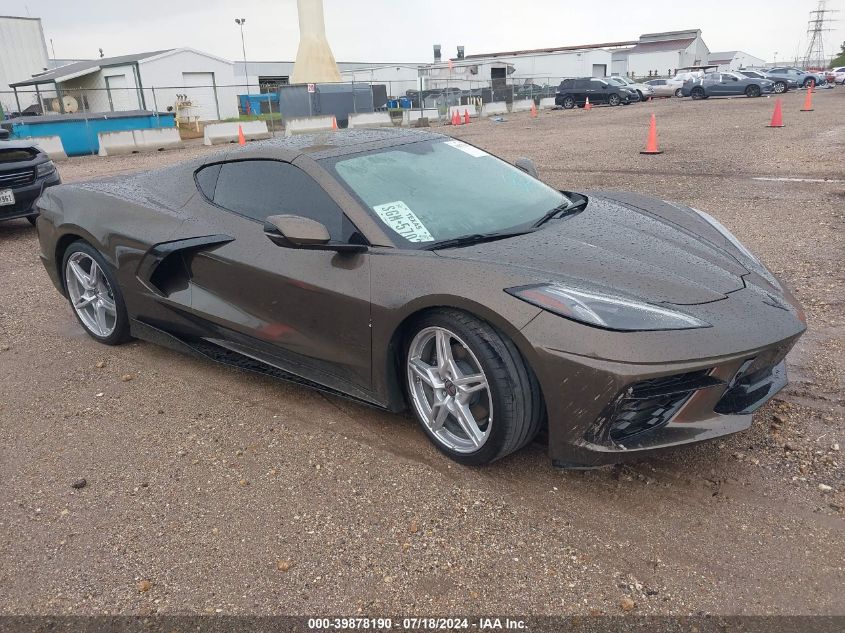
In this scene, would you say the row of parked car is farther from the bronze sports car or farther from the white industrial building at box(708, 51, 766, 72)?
the white industrial building at box(708, 51, 766, 72)

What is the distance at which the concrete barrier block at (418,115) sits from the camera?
30641 millimetres

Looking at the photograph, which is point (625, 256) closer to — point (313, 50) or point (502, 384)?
point (502, 384)

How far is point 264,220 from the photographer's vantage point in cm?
356

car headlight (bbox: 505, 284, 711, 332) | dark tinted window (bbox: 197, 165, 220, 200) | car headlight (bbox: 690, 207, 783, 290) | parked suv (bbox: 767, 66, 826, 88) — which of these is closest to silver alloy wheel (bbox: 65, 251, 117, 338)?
dark tinted window (bbox: 197, 165, 220, 200)

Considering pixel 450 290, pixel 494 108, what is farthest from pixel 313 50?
pixel 450 290

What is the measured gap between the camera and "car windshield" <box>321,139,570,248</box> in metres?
3.26

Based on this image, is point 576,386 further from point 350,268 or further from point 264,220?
point 264,220

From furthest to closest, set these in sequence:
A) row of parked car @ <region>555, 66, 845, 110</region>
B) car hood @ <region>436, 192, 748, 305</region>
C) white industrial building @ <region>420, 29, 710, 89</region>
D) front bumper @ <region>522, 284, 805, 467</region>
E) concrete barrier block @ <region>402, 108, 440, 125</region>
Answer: white industrial building @ <region>420, 29, 710, 89</region> → row of parked car @ <region>555, 66, 845, 110</region> → concrete barrier block @ <region>402, 108, 440, 125</region> → car hood @ <region>436, 192, 748, 305</region> → front bumper @ <region>522, 284, 805, 467</region>

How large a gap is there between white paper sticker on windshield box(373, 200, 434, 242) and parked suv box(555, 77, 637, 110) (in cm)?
3830

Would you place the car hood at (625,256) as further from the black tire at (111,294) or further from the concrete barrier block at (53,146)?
the concrete barrier block at (53,146)

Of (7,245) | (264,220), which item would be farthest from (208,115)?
(264,220)

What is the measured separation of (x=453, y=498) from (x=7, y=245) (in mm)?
7517

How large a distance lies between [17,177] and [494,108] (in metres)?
31.3

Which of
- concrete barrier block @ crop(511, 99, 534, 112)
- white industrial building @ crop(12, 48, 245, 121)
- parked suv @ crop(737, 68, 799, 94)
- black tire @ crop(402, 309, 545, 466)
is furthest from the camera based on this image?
parked suv @ crop(737, 68, 799, 94)
